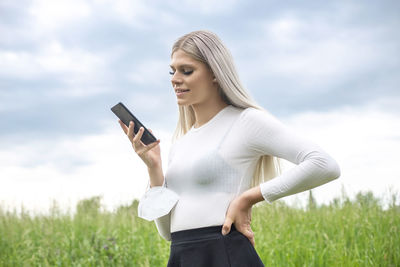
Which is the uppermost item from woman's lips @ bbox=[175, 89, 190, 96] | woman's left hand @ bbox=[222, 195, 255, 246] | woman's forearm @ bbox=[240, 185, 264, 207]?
woman's lips @ bbox=[175, 89, 190, 96]

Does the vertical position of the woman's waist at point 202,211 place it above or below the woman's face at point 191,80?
below

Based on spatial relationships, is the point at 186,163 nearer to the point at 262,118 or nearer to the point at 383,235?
the point at 262,118

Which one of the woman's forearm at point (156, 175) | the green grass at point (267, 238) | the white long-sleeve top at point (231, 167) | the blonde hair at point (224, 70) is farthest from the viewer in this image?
the green grass at point (267, 238)

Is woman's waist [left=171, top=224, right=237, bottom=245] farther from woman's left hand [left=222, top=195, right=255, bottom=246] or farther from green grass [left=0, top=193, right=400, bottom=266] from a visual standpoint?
green grass [left=0, top=193, right=400, bottom=266]

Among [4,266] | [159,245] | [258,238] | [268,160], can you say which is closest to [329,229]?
[258,238]

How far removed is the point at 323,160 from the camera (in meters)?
2.35

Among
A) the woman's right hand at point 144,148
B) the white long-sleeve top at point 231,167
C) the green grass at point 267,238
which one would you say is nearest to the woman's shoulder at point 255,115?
the white long-sleeve top at point 231,167

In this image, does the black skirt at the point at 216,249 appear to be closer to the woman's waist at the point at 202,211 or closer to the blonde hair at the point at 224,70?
the woman's waist at the point at 202,211

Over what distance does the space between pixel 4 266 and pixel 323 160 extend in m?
5.40

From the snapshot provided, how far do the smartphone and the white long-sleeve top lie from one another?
22 centimetres

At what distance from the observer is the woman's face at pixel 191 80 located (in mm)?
2697

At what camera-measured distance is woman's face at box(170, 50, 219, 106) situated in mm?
2697

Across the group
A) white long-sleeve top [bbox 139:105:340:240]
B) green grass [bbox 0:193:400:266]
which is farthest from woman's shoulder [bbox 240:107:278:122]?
green grass [bbox 0:193:400:266]

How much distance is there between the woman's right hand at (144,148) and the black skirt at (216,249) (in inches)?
21.7
